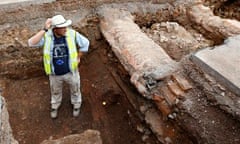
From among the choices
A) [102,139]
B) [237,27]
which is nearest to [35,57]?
[102,139]

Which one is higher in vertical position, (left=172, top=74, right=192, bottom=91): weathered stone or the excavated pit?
(left=172, top=74, right=192, bottom=91): weathered stone

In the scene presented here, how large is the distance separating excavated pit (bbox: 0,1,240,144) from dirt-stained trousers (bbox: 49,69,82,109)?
168 mm

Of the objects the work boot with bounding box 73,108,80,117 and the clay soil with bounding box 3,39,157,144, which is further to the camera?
the work boot with bounding box 73,108,80,117

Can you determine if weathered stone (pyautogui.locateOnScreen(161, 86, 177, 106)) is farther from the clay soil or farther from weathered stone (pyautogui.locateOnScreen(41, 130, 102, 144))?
weathered stone (pyautogui.locateOnScreen(41, 130, 102, 144))

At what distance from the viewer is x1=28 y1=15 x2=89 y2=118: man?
4012mm

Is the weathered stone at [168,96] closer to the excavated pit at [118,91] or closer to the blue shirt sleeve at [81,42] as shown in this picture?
the excavated pit at [118,91]

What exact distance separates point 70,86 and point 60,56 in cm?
48

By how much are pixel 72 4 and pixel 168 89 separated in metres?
2.06

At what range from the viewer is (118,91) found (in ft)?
16.0

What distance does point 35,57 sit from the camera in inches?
202

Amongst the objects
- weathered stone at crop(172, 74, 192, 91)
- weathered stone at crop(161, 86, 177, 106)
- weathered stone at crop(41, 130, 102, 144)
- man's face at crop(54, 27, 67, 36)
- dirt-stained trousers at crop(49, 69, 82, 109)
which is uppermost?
man's face at crop(54, 27, 67, 36)

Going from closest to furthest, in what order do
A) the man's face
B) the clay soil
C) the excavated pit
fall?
1. the excavated pit
2. the man's face
3. the clay soil

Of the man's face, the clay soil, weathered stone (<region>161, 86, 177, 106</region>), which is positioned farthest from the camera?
the clay soil

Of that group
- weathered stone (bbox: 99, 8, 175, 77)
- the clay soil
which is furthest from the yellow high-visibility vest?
the clay soil
